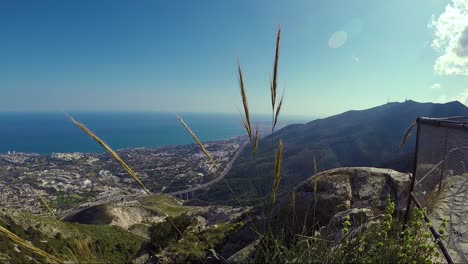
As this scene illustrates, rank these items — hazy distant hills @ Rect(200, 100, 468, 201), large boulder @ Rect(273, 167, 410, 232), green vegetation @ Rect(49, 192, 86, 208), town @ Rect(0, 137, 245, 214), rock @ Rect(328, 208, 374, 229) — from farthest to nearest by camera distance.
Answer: hazy distant hills @ Rect(200, 100, 468, 201), town @ Rect(0, 137, 245, 214), green vegetation @ Rect(49, 192, 86, 208), large boulder @ Rect(273, 167, 410, 232), rock @ Rect(328, 208, 374, 229)

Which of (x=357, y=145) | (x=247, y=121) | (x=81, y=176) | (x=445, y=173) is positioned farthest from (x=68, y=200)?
(x=357, y=145)

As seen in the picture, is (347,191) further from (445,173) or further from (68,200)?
(68,200)

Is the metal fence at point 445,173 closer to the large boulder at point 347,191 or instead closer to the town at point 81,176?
the large boulder at point 347,191

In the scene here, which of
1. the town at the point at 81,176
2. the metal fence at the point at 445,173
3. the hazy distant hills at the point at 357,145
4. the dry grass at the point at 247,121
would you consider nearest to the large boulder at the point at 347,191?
the metal fence at the point at 445,173

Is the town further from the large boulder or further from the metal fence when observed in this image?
the metal fence

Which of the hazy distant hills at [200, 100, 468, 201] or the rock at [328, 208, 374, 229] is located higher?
the rock at [328, 208, 374, 229]

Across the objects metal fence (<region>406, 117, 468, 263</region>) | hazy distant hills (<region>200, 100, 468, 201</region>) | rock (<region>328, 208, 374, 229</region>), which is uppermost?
metal fence (<region>406, 117, 468, 263</region>)

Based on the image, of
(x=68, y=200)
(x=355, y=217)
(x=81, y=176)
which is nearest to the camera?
(x=355, y=217)

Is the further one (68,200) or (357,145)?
(357,145)

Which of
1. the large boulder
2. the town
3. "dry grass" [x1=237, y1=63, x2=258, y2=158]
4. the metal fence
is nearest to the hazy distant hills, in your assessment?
the town
